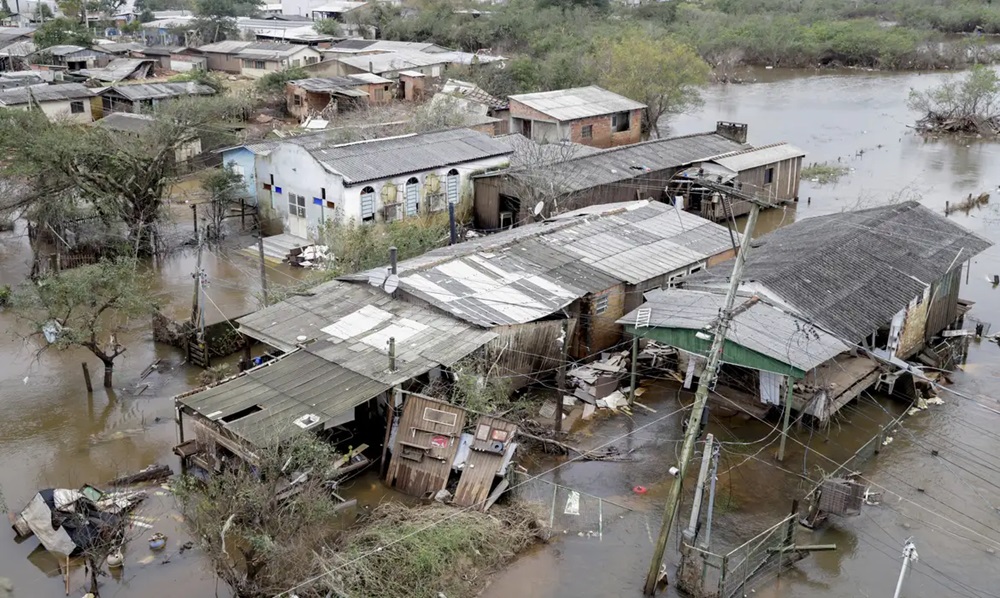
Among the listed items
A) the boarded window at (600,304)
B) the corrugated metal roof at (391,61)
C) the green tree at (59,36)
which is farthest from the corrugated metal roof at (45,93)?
the boarded window at (600,304)

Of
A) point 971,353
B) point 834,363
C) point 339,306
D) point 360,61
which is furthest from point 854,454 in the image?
point 360,61

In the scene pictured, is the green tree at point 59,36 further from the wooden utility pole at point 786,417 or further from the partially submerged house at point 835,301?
→ the wooden utility pole at point 786,417

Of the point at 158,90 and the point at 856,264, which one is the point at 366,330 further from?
the point at 158,90

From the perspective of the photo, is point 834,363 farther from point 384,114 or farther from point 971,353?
point 384,114

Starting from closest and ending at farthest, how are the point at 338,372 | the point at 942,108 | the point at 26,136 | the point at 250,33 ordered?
the point at 338,372, the point at 26,136, the point at 942,108, the point at 250,33

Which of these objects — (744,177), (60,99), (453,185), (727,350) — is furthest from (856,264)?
(60,99)

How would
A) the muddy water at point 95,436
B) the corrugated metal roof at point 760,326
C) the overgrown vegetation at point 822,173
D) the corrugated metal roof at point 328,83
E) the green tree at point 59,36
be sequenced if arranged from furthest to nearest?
the green tree at point 59,36 < the corrugated metal roof at point 328,83 < the overgrown vegetation at point 822,173 < the corrugated metal roof at point 760,326 < the muddy water at point 95,436


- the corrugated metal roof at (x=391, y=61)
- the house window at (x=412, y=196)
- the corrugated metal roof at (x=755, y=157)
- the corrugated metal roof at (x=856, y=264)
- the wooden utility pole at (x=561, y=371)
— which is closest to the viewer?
the wooden utility pole at (x=561, y=371)
